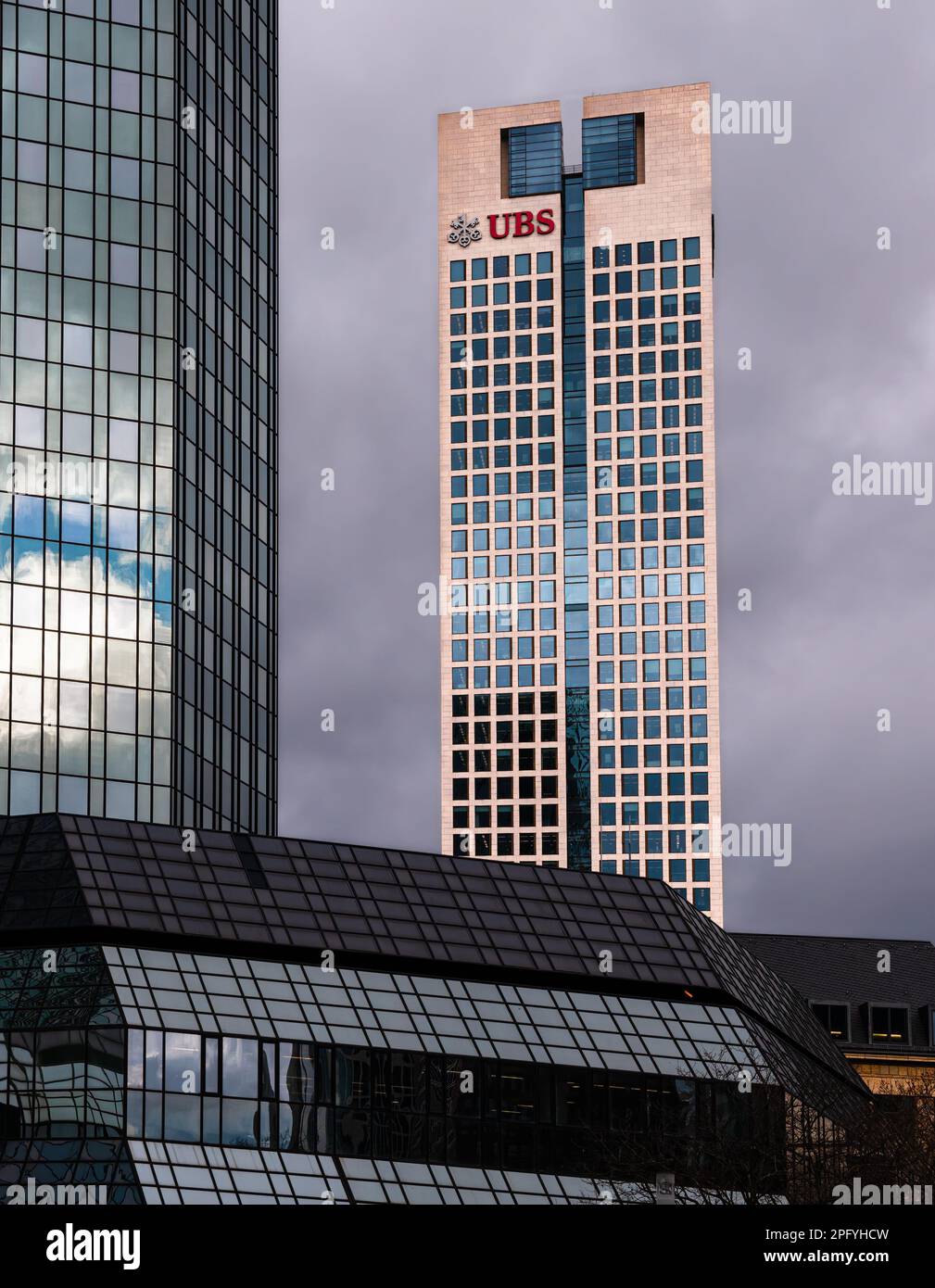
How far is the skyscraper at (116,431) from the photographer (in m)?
99.2

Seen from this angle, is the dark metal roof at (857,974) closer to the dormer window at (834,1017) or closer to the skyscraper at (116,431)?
the dormer window at (834,1017)

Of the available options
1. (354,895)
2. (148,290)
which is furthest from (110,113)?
(354,895)

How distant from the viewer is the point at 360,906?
6762cm

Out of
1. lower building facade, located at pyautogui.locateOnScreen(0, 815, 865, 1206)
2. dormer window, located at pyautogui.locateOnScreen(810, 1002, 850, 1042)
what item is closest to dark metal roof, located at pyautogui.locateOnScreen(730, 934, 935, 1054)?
dormer window, located at pyautogui.locateOnScreen(810, 1002, 850, 1042)

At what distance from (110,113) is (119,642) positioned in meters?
29.3

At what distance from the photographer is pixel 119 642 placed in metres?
101

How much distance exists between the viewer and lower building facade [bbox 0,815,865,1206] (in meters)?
56.2

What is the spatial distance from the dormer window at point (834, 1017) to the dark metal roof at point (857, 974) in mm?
463

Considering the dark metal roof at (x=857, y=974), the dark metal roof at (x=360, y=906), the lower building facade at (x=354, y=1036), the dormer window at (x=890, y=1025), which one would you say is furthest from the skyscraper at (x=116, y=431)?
the dormer window at (x=890, y=1025)

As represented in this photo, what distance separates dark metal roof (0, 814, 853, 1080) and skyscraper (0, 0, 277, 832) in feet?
103

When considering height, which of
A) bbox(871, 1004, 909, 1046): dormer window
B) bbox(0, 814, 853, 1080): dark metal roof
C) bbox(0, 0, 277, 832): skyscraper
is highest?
bbox(0, 0, 277, 832): skyscraper

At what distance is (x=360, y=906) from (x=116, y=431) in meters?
43.5

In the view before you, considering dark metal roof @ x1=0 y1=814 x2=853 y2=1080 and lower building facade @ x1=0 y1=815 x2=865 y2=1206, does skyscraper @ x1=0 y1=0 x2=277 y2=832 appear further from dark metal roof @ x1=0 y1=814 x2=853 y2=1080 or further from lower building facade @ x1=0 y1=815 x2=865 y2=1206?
lower building facade @ x1=0 y1=815 x2=865 y2=1206
